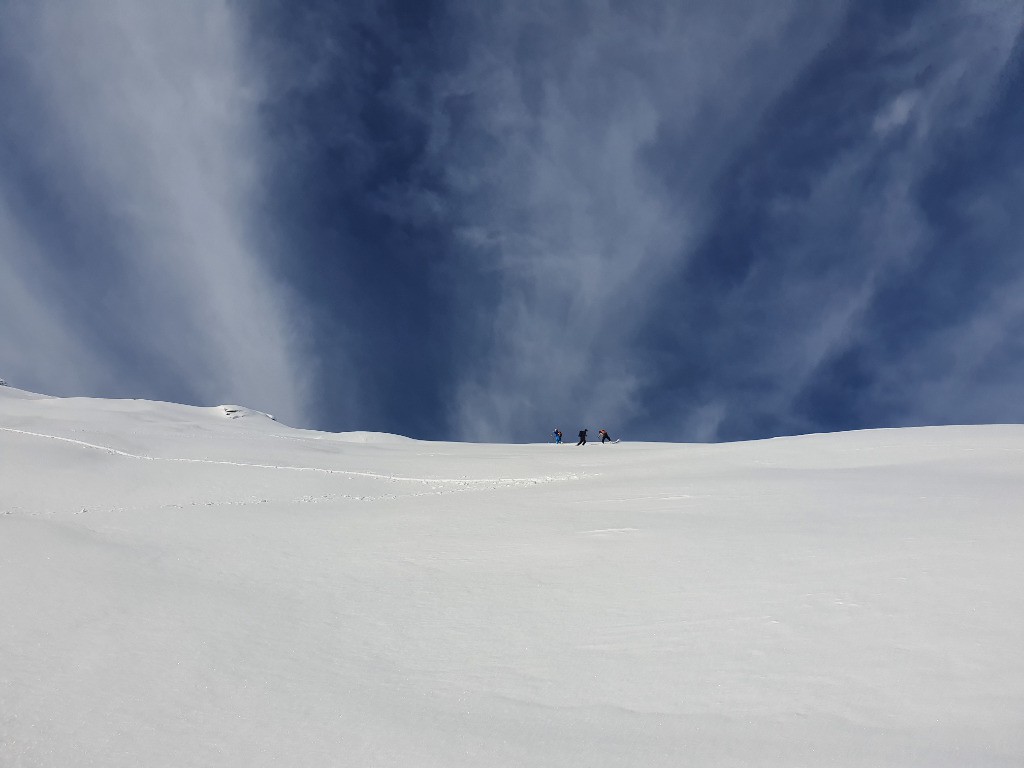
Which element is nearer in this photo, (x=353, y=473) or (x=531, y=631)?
(x=531, y=631)

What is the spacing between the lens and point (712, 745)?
411 cm

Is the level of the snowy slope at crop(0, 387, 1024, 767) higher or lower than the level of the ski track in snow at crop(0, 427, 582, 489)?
lower

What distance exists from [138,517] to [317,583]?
595 cm

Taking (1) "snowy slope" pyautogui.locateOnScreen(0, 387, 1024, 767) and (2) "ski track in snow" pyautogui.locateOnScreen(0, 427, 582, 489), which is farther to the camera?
(2) "ski track in snow" pyautogui.locateOnScreen(0, 427, 582, 489)

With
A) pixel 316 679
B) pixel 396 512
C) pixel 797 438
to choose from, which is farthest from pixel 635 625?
pixel 797 438

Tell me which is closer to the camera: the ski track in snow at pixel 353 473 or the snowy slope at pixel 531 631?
the snowy slope at pixel 531 631

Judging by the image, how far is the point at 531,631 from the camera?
632 centimetres

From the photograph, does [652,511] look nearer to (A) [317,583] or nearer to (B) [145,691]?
(A) [317,583]

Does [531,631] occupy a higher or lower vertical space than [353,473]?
lower

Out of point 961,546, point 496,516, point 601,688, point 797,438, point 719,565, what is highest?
point 797,438

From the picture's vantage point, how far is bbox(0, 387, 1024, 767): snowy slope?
13.6ft

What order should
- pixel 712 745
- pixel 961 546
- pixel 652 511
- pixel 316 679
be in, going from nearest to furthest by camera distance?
pixel 712 745
pixel 316 679
pixel 961 546
pixel 652 511

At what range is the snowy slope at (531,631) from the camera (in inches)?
164

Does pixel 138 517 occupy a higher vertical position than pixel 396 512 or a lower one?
lower
